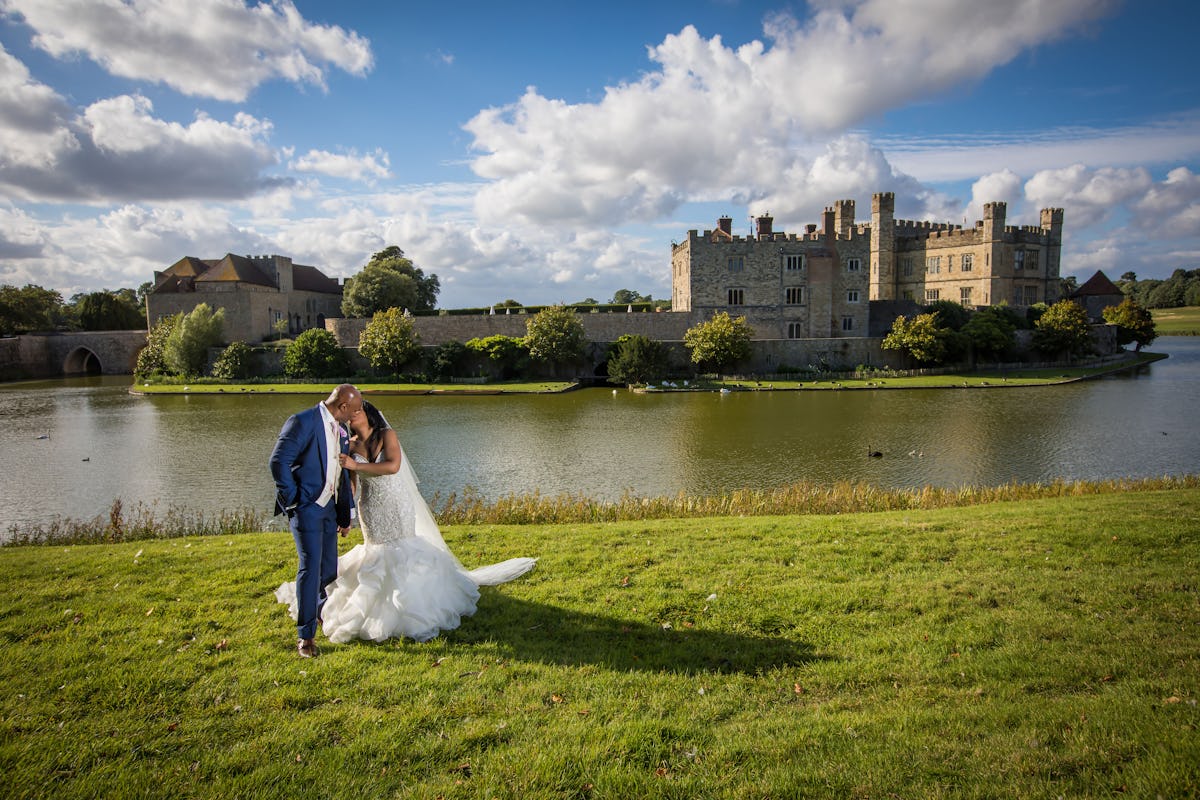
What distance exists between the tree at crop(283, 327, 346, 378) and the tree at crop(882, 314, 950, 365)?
41.6m

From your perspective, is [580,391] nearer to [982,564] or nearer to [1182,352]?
[982,564]

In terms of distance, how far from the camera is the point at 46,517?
1561 centimetres

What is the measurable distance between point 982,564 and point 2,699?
9109 millimetres

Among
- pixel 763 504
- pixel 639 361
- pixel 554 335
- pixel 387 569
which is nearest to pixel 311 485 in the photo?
pixel 387 569

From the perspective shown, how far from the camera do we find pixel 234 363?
52.0 m

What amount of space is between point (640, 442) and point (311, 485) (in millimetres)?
19388

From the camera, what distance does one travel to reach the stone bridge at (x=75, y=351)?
64.7 metres

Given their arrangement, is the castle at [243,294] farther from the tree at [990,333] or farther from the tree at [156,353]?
the tree at [990,333]

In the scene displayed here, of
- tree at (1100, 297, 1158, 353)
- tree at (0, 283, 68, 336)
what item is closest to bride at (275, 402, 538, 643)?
tree at (1100, 297, 1158, 353)

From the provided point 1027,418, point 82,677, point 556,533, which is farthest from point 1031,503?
point 1027,418

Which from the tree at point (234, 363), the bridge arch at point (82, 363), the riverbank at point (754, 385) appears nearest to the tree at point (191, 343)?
the tree at point (234, 363)

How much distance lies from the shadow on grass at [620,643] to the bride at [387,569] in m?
Answer: 0.34

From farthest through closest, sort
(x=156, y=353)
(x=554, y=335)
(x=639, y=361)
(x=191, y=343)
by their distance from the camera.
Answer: (x=156, y=353), (x=191, y=343), (x=554, y=335), (x=639, y=361)

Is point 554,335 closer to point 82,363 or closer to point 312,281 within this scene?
point 312,281
